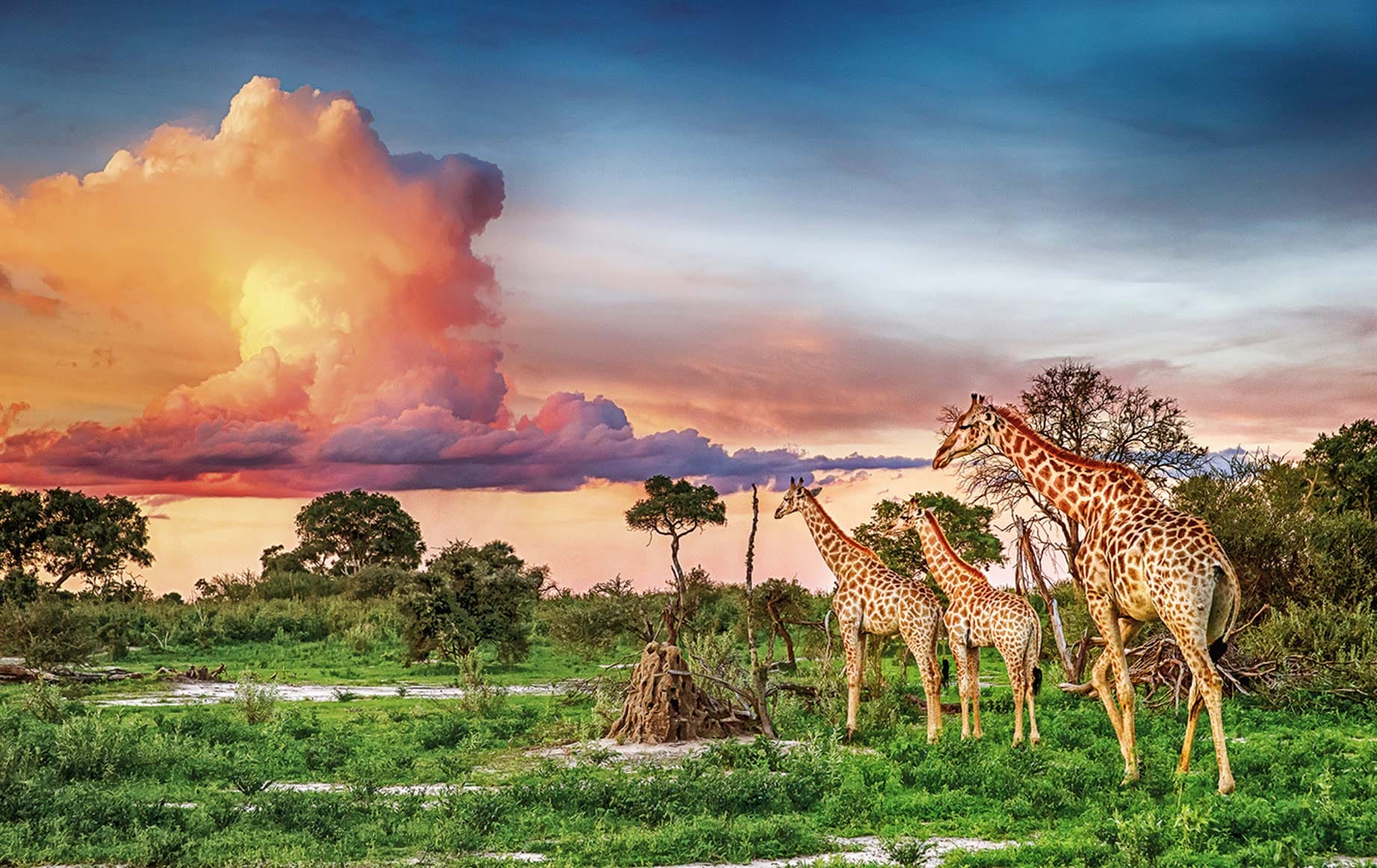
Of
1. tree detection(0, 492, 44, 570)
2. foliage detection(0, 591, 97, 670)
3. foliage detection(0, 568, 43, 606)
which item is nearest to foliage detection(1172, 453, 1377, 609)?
foliage detection(0, 591, 97, 670)

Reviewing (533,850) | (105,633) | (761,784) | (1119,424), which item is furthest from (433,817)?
(105,633)

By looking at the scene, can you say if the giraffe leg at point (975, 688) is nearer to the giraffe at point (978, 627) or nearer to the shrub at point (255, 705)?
the giraffe at point (978, 627)

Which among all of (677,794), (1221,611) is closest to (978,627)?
(1221,611)

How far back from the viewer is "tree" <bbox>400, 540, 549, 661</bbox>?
28031mm

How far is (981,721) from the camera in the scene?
16078mm

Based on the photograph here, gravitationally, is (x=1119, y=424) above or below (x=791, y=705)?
above

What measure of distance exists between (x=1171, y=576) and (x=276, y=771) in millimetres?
9757

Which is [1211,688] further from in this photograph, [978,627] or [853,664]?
[853,664]

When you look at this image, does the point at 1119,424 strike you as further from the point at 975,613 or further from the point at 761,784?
the point at 761,784

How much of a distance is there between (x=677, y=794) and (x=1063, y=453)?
512cm

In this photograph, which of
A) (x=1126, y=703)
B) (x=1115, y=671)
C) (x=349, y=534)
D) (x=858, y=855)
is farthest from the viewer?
(x=349, y=534)

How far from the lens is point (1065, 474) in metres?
12.3

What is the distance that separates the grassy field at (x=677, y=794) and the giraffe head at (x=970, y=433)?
3161 millimetres

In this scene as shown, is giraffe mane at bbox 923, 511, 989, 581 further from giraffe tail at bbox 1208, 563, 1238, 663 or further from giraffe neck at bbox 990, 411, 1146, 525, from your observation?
giraffe tail at bbox 1208, 563, 1238, 663
